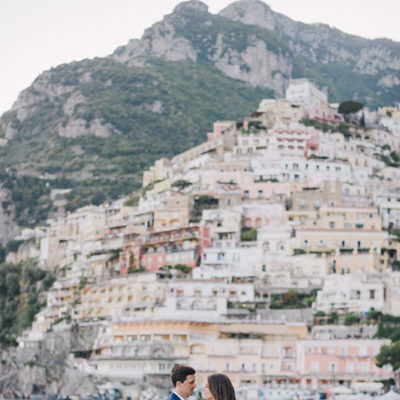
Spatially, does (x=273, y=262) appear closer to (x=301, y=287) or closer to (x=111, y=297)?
(x=301, y=287)

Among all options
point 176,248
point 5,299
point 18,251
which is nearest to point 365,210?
point 176,248

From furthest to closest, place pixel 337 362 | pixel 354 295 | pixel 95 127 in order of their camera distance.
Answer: pixel 95 127, pixel 354 295, pixel 337 362

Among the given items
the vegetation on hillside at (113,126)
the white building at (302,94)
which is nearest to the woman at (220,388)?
the white building at (302,94)

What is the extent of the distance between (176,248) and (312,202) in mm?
14796

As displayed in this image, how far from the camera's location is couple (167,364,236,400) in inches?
401

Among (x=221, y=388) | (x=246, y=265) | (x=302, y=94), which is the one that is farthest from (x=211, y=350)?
(x=302, y=94)

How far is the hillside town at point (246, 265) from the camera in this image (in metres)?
70.9

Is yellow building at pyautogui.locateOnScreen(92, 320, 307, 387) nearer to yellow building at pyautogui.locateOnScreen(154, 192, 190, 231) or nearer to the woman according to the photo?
yellow building at pyautogui.locateOnScreen(154, 192, 190, 231)

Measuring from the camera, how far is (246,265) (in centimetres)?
8369

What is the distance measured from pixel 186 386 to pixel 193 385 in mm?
82

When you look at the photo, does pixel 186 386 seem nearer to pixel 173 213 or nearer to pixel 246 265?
pixel 246 265

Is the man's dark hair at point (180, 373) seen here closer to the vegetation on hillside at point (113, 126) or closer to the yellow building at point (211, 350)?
the yellow building at point (211, 350)

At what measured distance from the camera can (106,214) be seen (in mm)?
108188

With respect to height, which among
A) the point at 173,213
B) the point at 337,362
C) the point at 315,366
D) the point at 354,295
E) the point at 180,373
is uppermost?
the point at 173,213
